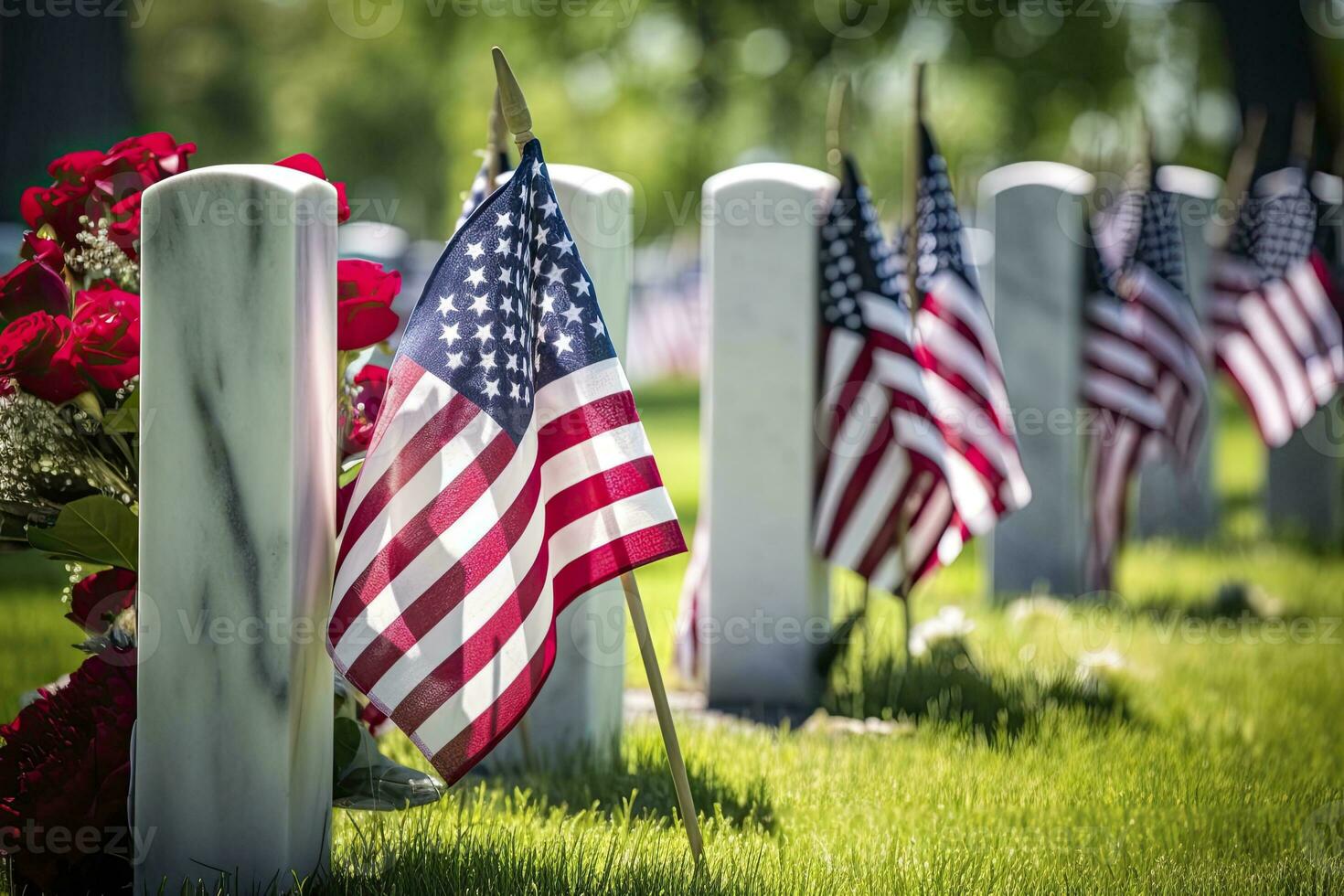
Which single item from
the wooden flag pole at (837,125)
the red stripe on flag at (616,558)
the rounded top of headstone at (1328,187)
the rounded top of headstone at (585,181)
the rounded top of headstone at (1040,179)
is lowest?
the red stripe on flag at (616,558)

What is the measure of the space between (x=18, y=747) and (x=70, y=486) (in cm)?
63

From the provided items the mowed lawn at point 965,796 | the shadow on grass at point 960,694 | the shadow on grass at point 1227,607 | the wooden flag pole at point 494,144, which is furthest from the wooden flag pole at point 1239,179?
the wooden flag pole at point 494,144

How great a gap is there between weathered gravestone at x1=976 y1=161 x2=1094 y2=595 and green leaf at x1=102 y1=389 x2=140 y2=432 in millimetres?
5454

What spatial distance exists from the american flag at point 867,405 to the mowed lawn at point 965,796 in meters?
0.47

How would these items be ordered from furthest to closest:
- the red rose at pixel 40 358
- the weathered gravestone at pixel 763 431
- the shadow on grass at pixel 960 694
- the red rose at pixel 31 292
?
the weathered gravestone at pixel 763 431, the shadow on grass at pixel 960 694, the red rose at pixel 31 292, the red rose at pixel 40 358

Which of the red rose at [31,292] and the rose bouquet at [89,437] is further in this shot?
the red rose at [31,292]

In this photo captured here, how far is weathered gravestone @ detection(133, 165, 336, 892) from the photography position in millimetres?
2865

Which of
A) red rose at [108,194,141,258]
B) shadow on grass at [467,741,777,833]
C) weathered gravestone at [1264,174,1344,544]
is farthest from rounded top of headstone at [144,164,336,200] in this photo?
weathered gravestone at [1264,174,1344,544]

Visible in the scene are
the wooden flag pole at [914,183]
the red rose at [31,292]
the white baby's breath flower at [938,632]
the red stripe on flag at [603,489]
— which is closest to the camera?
the red stripe on flag at [603,489]

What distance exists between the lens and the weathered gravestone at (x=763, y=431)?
5441mm

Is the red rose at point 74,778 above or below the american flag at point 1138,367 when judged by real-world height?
below

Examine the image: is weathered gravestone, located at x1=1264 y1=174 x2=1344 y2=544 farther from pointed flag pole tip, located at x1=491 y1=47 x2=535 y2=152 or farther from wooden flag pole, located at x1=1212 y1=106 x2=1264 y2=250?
pointed flag pole tip, located at x1=491 y1=47 x2=535 y2=152

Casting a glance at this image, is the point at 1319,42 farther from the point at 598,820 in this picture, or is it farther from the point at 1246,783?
the point at 598,820

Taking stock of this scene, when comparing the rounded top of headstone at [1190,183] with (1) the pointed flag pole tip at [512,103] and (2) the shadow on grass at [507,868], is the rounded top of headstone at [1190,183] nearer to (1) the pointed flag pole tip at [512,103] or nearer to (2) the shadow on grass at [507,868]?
(1) the pointed flag pole tip at [512,103]
